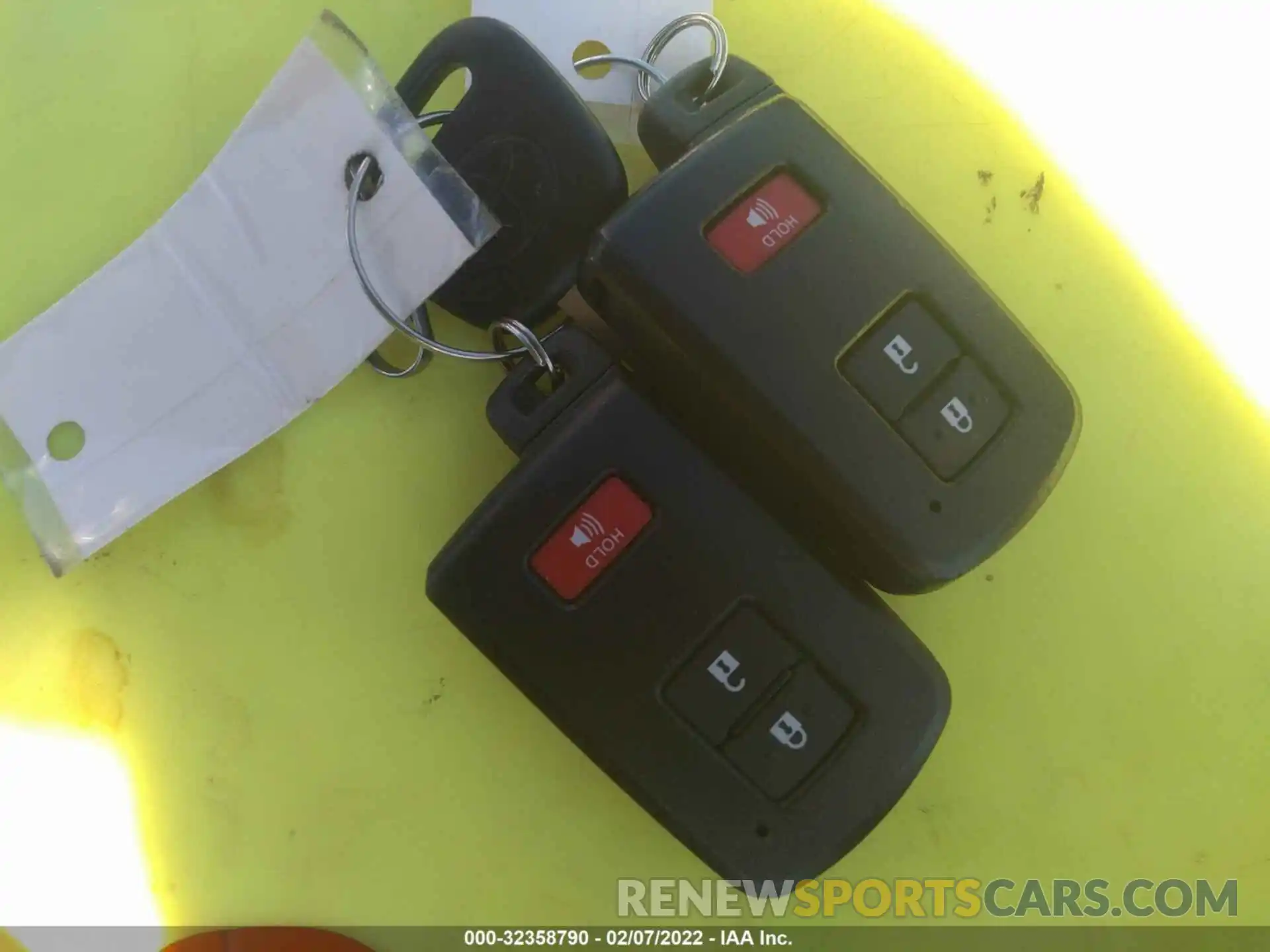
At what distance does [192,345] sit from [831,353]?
1.42 feet

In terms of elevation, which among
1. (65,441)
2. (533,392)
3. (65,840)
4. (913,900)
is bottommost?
(65,840)

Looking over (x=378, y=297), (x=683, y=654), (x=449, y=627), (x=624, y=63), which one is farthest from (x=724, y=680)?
(x=624, y=63)

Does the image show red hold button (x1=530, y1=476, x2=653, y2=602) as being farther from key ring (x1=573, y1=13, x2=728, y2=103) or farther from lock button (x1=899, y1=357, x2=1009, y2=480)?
key ring (x1=573, y1=13, x2=728, y2=103)

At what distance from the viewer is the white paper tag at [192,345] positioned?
66 cm

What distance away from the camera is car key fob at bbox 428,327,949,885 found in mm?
596

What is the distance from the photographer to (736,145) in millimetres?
604

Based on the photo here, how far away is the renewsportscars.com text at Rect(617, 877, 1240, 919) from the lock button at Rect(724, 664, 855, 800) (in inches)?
5.3

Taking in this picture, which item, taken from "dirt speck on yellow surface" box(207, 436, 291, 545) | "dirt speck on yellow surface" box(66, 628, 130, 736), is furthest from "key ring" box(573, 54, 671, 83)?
"dirt speck on yellow surface" box(66, 628, 130, 736)

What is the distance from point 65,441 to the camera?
2.19 ft

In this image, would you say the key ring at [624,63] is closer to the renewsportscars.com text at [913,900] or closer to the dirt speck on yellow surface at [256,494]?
the dirt speck on yellow surface at [256,494]

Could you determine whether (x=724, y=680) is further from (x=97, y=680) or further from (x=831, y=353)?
(x=97, y=680)

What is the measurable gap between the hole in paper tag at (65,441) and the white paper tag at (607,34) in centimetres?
41

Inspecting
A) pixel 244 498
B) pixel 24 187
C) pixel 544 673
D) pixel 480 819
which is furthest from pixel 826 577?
pixel 24 187

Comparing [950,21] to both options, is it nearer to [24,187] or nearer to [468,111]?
[468,111]
